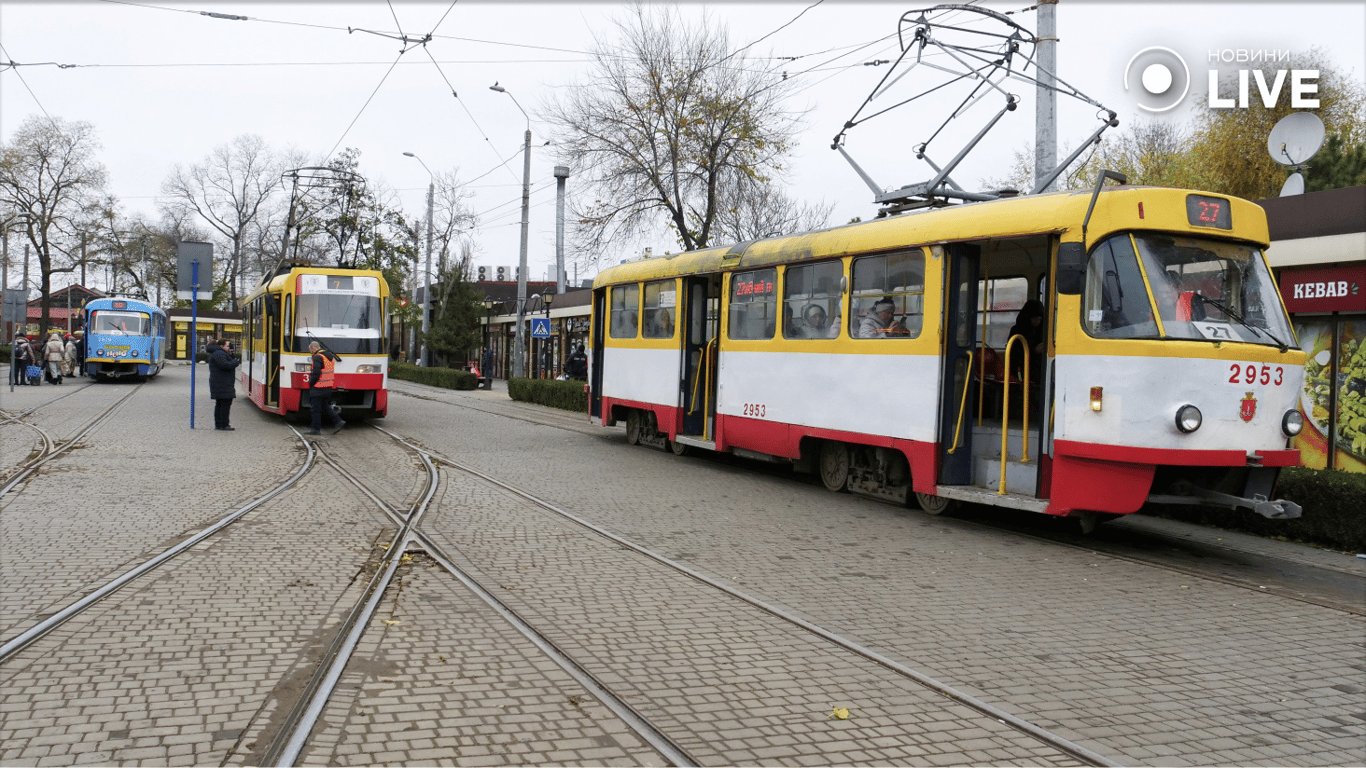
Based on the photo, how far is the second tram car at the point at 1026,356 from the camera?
820 cm

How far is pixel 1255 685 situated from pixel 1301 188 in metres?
11.0

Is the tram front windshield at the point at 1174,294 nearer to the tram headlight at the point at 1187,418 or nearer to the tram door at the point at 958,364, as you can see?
the tram headlight at the point at 1187,418

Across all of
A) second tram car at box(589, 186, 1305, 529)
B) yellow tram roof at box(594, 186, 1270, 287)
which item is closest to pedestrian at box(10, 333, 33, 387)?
second tram car at box(589, 186, 1305, 529)

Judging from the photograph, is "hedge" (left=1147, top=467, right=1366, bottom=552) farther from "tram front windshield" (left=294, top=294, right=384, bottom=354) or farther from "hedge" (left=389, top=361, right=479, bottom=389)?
"hedge" (left=389, top=361, right=479, bottom=389)

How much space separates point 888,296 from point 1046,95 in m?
3.53

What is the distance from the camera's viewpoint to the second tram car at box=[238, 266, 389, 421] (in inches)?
718

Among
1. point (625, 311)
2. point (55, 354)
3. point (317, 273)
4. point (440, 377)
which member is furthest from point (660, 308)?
point (55, 354)

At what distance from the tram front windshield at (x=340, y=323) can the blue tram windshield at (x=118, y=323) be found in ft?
70.2

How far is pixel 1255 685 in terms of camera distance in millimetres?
5273

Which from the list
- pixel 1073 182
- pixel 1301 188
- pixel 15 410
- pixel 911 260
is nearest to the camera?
pixel 911 260

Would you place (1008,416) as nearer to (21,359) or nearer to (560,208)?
(560,208)

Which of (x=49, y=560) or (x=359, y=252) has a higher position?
(x=359, y=252)

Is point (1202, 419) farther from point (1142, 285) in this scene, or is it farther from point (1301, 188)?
point (1301, 188)

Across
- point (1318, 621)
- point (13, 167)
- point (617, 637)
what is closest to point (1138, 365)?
point (1318, 621)
